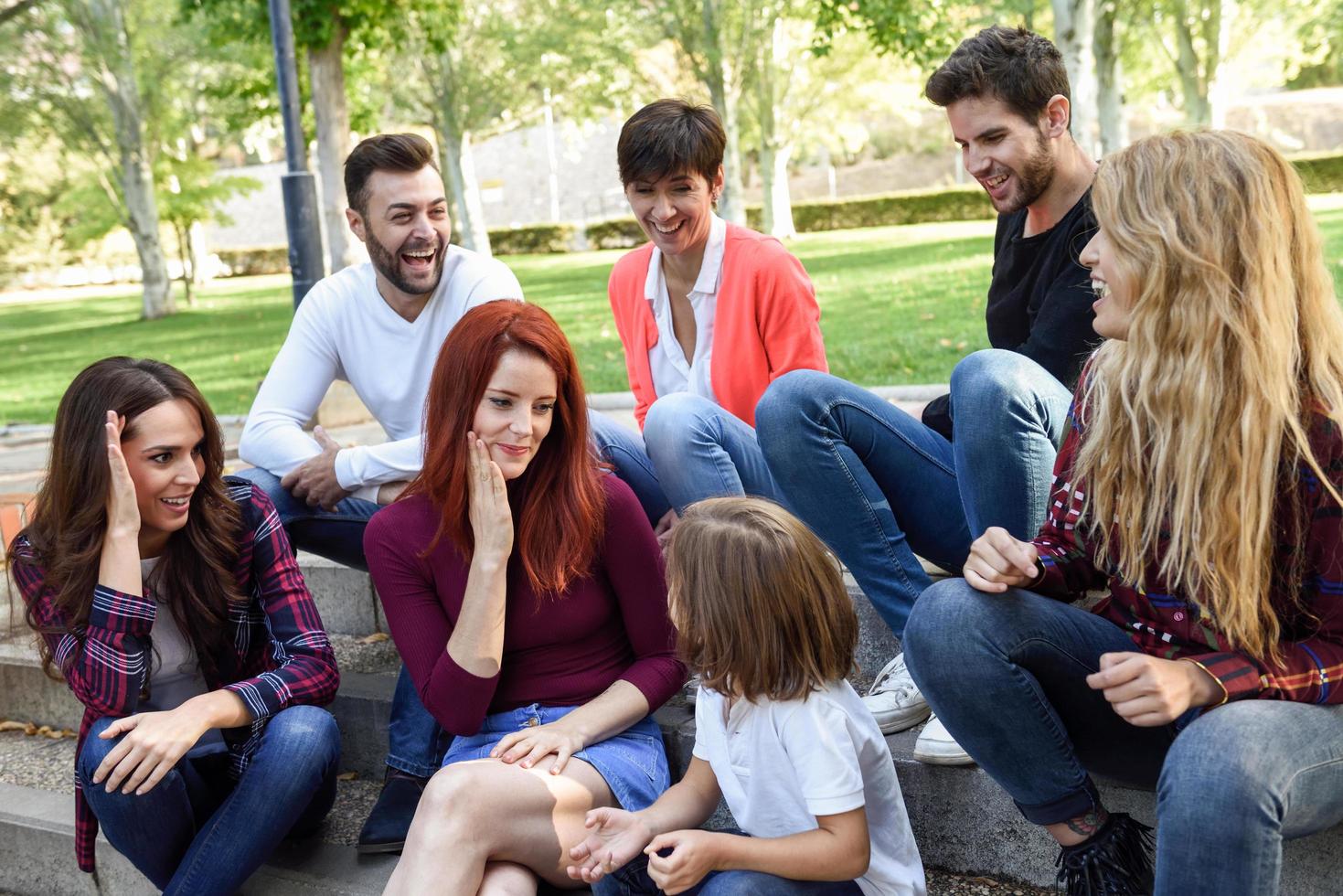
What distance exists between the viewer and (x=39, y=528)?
2740 millimetres

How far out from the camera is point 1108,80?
62.8ft

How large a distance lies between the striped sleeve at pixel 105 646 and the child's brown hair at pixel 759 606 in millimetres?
1204

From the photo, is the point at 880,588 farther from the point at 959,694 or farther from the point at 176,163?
the point at 176,163

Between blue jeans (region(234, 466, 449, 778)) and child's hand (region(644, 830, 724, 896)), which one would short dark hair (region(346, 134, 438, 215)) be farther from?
child's hand (region(644, 830, 724, 896))

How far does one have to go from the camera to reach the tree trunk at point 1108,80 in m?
19.0

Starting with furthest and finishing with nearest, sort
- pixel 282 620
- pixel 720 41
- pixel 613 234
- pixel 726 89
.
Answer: pixel 613 234
pixel 726 89
pixel 720 41
pixel 282 620

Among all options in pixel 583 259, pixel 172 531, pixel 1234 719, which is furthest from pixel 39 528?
pixel 583 259

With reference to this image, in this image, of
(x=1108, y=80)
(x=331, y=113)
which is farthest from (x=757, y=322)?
(x=1108, y=80)

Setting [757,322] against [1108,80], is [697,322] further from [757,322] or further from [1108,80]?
[1108,80]

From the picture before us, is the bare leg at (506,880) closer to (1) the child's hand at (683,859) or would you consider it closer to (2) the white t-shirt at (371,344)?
(1) the child's hand at (683,859)

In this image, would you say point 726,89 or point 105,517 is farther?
point 726,89

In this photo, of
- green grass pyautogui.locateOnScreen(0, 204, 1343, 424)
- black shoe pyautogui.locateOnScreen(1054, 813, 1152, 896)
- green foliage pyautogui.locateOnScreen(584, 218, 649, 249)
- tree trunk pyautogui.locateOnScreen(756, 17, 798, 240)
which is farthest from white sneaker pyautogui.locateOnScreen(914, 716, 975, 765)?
green foliage pyautogui.locateOnScreen(584, 218, 649, 249)

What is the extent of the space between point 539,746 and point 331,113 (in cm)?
1028

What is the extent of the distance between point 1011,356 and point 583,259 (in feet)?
67.2
